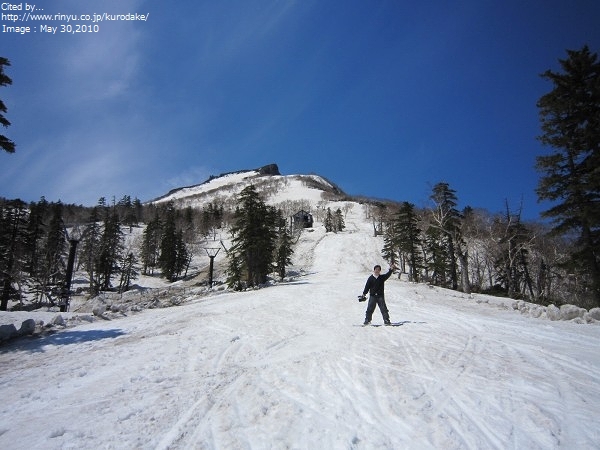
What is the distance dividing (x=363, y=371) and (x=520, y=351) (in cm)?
407

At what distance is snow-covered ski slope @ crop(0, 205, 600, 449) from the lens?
15.1ft

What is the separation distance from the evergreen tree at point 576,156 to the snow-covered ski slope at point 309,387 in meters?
6.33

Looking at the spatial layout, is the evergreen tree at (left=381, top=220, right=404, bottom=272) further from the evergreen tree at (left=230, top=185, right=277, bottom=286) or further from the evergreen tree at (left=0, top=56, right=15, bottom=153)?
the evergreen tree at (left=0, top=56, right=15, bottom=153)

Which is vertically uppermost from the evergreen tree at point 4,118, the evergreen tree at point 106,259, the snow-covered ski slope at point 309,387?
the evergreen tree at point 4,118

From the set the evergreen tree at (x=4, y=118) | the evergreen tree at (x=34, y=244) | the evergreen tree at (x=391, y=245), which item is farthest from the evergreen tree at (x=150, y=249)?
the evergreen tree at (x=4, y=118)

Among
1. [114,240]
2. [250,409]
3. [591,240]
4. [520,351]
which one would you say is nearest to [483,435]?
[250,409]

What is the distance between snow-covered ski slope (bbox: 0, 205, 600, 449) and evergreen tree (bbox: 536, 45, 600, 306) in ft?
20.8

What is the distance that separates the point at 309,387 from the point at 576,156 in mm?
17430

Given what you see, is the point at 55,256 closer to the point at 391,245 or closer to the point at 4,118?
the point at 4,118

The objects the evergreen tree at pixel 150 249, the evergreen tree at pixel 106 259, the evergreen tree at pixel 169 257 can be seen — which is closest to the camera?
the evergreen tree at pixel 106 259

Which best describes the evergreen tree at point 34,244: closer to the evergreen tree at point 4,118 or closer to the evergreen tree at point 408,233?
the evergreen tree at point 4,118

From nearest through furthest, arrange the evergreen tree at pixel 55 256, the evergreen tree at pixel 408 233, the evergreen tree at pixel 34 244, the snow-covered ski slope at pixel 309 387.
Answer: the snow-covered ski slope at pixel 309 387 → the evergreen tree at pixel 34 244 → the evergreen tree at pixel 408 233 → the evergreen tree at pixel 55 256

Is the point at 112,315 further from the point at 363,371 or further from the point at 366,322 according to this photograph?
the point at 363,371

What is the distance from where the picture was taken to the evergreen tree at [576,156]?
1479cm
